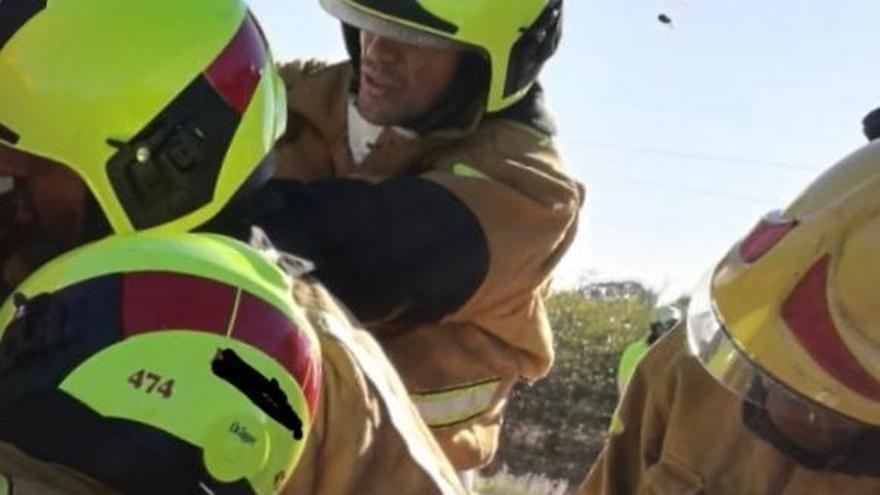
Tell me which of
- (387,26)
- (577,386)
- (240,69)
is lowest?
(577,386)

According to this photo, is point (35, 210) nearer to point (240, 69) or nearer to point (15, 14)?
point (15, 14)

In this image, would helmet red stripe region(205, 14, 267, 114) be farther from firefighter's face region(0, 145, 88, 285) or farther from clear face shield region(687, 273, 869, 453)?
clear face shield region(687, 273, 869, 453)

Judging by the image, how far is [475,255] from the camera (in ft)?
12.5

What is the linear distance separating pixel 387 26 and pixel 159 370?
1.67m

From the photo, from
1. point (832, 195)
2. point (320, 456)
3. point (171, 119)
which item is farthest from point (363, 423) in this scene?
point (832, 195)

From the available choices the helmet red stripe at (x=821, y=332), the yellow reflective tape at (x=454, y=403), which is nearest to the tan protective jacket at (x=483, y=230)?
the yellow reflective tape at (x=454, y=403)

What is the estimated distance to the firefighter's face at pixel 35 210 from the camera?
9.73 ft

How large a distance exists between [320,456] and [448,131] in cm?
150

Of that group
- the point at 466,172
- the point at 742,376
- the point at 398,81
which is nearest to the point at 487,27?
the point at 398,81

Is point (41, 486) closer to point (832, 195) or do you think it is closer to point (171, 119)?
point (171, 119)

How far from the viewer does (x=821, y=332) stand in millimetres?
3062

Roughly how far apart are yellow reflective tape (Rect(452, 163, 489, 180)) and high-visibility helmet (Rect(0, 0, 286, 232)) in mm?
780

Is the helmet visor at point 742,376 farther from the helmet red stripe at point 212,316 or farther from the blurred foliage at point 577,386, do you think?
the blurred foliage at point 577,386

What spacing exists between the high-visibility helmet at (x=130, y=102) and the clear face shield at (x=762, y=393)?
75 centimetres
